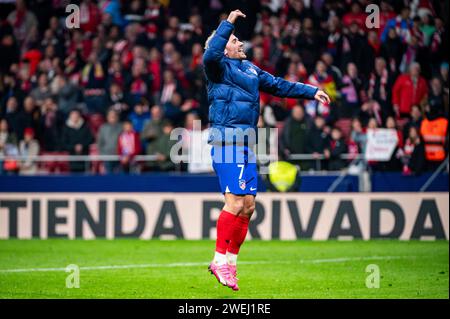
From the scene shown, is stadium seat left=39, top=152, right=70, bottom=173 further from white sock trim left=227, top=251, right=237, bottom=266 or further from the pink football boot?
the pink football boot

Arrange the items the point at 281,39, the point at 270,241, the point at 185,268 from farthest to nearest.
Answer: the point at 281,39 → the point at 270,241 → the point at 185,268

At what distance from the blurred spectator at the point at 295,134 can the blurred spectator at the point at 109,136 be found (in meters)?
3.44

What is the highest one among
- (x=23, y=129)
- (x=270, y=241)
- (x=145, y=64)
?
(x=145, y=64)

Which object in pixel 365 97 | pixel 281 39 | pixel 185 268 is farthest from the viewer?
pixel 281 39

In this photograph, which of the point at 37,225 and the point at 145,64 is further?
the point at 145,64

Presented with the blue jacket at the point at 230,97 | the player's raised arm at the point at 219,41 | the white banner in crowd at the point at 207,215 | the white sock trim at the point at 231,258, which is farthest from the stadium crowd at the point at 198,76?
the player's raised arm at the point at 219,41

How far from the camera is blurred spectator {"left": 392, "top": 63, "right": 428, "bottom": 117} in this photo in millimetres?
19000

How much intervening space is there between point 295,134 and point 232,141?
8980 millimetres

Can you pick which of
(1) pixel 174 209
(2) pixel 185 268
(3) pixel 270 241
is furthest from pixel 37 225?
(2) pixel 185 268

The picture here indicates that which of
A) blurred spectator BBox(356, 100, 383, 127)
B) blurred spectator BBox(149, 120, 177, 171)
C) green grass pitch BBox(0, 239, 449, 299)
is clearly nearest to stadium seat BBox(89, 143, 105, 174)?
blurred spectator BBox(149, 120, 177, 171)

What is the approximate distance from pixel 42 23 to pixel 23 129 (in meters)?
4.09

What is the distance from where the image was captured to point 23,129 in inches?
816

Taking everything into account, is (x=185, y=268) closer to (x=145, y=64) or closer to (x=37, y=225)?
(x=37, y=225)

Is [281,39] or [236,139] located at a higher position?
[281,39]
